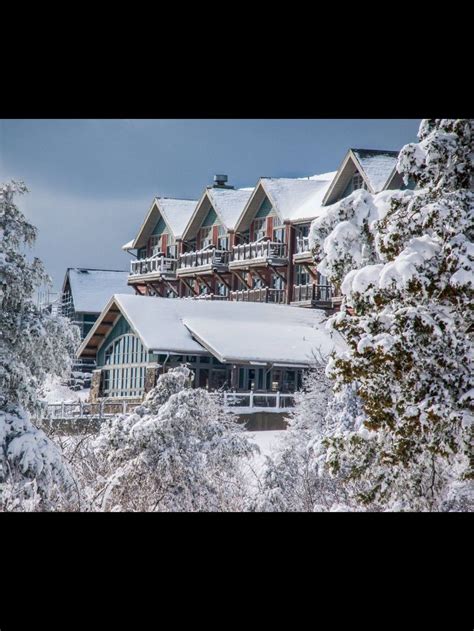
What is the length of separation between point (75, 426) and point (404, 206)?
17.9 ft

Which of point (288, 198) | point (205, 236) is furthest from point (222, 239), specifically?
point (288, 198)

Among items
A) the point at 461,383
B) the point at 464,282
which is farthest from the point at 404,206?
the point at 461,383

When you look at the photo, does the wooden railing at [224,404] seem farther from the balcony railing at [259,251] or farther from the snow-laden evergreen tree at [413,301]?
the snow-laden evergreen tree at [413,301]

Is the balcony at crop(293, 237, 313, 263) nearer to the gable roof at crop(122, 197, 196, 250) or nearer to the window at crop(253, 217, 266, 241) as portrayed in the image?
the window at crop(253, 217, 266, 241)

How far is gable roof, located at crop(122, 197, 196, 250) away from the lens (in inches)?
438

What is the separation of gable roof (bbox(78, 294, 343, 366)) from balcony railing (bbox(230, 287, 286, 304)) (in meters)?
0.34

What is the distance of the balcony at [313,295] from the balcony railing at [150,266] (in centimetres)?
166

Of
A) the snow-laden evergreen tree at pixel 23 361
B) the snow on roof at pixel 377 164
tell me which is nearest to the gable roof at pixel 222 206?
the snow on roof at pixel 377 164

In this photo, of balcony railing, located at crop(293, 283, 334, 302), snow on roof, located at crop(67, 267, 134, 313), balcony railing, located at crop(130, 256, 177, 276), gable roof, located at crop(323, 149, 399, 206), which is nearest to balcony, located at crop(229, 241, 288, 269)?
balcony railing, located at crop(293, 283, 334, 302)

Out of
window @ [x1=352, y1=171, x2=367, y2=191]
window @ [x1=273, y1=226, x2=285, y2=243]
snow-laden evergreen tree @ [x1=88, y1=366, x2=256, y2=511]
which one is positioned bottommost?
snow-laden evergreen tree @ [x1=88, y1=366, x2=256, y2=511]

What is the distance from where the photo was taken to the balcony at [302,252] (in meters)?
12.1

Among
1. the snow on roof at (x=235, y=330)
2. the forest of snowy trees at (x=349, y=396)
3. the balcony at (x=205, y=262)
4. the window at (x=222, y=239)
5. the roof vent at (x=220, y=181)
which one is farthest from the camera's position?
the window at (x=222, y=239)
